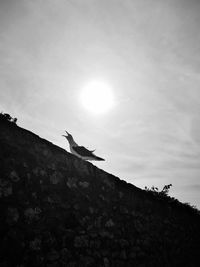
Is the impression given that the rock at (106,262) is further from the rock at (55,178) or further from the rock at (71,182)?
the rock at (55,178)

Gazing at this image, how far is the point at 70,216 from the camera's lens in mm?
5609

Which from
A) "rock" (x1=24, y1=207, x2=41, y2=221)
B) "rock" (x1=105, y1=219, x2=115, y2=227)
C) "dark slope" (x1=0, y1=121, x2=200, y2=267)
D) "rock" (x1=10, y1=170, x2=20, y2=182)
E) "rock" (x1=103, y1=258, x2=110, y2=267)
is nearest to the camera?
"dark slope" (x1=0, y1=121, x2=200, y2=267)

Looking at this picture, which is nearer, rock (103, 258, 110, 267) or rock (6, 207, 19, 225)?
rock (6, 207, 19, 225)

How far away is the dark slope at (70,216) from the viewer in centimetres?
467

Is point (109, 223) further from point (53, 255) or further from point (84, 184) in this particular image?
point (53, 255)

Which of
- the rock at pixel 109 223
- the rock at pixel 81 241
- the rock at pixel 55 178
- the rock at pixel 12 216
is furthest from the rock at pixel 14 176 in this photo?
the rock at pixel 109 223

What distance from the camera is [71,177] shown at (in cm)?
639

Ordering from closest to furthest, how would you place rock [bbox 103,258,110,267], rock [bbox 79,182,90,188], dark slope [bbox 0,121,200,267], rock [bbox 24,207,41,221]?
dark slope [bbox 0,121,200,267], rock [bbox 24,207,41,221], rock [bbox 103,258,110,267], rock [bbox 79,182,90,188]

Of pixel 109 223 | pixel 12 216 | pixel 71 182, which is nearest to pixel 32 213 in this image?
pixel 12 216

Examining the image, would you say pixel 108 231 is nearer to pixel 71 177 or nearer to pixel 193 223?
pixel 71 177

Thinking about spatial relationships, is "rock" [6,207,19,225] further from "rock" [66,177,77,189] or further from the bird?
the bird

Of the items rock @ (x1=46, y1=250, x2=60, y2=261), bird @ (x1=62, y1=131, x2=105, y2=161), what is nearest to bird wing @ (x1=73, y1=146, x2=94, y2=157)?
bird @ (x1=62, y1=131, x2=105, y2=161)

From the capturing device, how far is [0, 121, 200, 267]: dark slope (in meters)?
4.67

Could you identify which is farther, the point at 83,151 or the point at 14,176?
the point at 83,151
